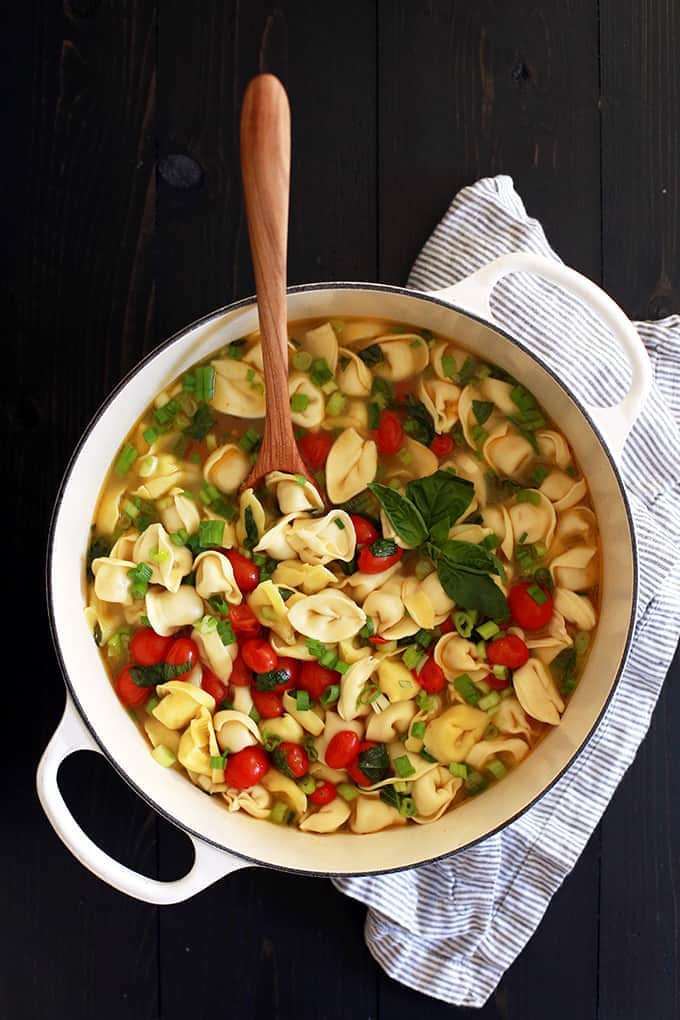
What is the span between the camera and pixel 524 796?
2480mm

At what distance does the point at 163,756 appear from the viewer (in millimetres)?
2615

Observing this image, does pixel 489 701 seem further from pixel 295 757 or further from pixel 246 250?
pixel 246 250

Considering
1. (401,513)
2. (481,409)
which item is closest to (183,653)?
(401,513)

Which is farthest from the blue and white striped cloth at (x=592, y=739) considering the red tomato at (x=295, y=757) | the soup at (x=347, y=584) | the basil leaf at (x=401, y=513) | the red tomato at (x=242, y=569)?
the red tomato at (x=242, y=569)

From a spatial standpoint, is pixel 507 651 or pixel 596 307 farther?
pixel 507 651

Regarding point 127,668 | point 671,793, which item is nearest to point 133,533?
point 127,668

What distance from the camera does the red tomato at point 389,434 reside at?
2.60 m

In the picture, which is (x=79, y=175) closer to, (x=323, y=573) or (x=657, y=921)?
(x=323, y=573)

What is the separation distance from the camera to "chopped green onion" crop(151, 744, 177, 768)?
262 cm

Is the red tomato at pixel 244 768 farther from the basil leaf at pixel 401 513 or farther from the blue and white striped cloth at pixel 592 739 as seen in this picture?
the basil leaf at pixel 401 513

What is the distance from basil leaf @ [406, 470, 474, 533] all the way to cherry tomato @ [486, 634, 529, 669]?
12.5 inches

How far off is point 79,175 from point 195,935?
2.05 metres

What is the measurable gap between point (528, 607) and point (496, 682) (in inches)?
8.2

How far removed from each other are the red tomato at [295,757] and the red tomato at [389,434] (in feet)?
2.45
